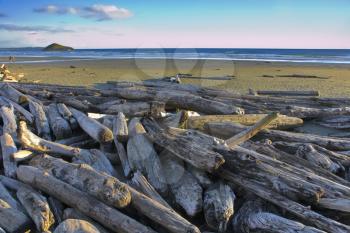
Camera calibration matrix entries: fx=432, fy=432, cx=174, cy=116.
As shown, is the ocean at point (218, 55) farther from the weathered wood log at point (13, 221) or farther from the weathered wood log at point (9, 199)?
the weathered wood log at point (13, 221)

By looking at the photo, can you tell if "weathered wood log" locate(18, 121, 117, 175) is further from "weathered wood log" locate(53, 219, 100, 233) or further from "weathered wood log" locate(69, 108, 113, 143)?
"weathered wood log" locate(53, 219, 100, 233)

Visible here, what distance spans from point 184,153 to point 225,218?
1.00 meters

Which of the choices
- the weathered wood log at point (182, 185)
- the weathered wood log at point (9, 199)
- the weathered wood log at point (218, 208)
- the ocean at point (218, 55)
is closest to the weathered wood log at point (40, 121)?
the weathered wood log at point (9, 199)

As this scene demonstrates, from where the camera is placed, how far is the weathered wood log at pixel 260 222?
411 cm

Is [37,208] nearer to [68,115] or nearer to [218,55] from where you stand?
[68,115]

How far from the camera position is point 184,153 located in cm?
516

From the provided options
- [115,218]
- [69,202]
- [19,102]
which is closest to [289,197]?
[115,218]

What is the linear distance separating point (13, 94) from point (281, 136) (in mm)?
5254

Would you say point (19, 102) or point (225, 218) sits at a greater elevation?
point (19, 102)

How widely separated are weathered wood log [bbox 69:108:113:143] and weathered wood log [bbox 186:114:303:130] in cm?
120

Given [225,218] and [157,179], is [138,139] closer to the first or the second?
[157,179]

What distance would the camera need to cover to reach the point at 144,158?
5438 mm

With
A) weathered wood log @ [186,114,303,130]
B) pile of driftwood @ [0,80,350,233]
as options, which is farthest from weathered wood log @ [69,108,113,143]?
weathered wood log @ [186,114,303,130]

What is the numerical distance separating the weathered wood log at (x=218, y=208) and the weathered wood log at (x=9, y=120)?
11.3ft
